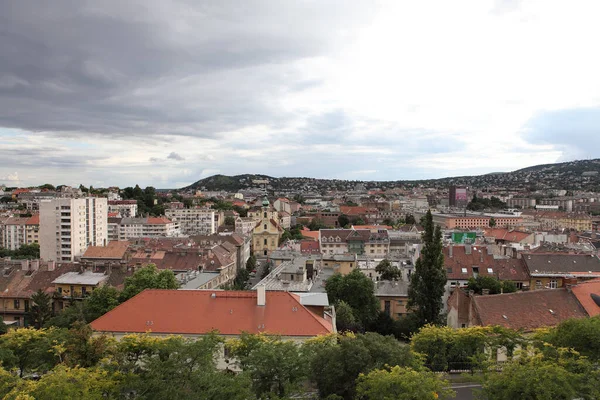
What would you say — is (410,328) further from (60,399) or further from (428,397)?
(60,399)

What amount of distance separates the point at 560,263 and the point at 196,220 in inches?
4964

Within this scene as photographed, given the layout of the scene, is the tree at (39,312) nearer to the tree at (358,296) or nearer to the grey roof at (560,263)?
the tree at (358,296)

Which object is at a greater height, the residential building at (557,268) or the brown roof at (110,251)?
the residential building at (557,268)

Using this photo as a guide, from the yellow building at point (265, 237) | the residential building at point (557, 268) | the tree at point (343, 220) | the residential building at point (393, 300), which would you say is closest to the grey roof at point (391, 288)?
the residential building at point (393, 300)

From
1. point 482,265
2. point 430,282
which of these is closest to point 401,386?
point 430,282

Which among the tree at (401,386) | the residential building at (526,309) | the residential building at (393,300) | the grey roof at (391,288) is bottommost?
the residential building at (393,300)

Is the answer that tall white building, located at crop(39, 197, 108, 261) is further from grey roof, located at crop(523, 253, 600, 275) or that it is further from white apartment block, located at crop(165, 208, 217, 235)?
grey roof, located at crop(523, 253, 600, 275)

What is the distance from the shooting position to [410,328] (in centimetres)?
4694

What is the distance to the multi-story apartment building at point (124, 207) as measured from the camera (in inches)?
6521

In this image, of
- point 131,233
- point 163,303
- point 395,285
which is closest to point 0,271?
point 163,303

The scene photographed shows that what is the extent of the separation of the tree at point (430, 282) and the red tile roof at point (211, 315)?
13636 millimetres

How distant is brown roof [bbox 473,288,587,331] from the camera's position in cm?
3747

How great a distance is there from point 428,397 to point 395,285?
123 feet

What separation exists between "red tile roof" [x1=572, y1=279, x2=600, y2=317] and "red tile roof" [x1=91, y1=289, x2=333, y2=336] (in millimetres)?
21385
